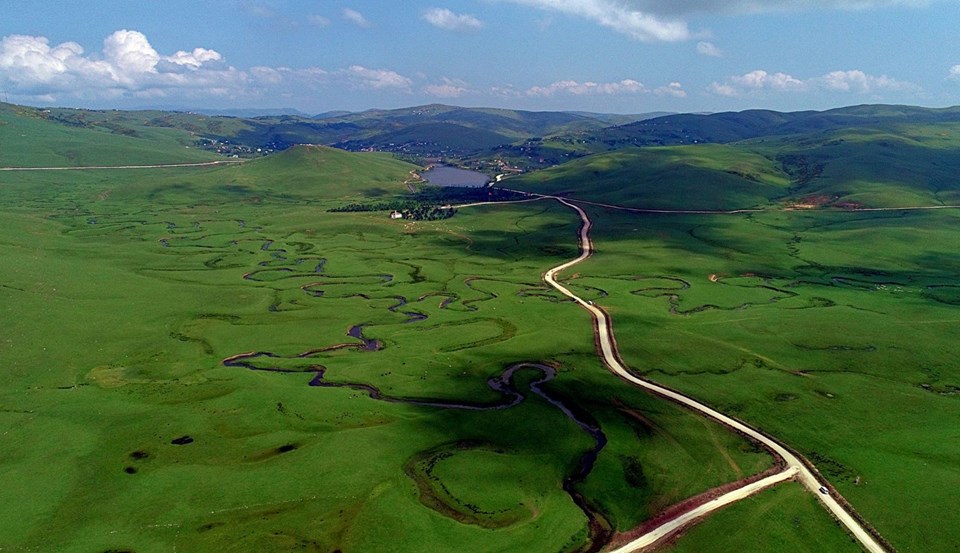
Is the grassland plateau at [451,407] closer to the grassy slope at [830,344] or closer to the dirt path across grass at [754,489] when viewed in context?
the grassy slope at [830,344]

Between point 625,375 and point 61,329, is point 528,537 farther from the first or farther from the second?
point 61,329

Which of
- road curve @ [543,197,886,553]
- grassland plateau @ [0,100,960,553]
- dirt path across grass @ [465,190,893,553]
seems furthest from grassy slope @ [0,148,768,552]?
road curve @ [543,197,886,553]

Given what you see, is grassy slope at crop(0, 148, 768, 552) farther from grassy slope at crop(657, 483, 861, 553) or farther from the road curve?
grassy slope at crop(657, 483, 861, 553)

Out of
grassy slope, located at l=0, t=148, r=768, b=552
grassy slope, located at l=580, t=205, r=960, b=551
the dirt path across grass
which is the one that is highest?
grassy slope, located at l=580, t=205, r=960, b=551

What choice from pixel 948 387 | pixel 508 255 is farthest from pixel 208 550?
pixel 508 255

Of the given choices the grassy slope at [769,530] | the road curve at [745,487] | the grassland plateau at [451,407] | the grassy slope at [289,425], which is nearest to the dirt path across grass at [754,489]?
the road curve at [745,487]

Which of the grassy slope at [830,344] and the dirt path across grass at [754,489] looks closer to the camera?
the dirt path across grass at [754,489]

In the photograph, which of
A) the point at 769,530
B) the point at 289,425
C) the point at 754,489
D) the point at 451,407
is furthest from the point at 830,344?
the point at 289,425

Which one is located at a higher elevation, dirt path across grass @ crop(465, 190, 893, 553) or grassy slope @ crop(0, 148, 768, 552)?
dirt path across grass @ crop(465, 190, 893, 553)
